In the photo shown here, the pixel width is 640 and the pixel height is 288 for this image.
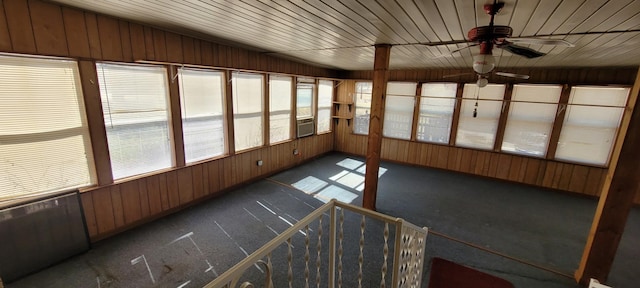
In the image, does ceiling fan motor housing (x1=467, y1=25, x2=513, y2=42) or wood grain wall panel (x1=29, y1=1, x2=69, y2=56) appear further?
wood grain wall panel (x1=29, y1=1, x2=69, y2=56)

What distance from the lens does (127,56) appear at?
289cm

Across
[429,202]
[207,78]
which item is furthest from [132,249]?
[429,202]

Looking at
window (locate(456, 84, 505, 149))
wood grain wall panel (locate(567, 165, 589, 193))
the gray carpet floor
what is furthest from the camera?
window (locate(456, 84, 505, 149))

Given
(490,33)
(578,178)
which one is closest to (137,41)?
(490,33)

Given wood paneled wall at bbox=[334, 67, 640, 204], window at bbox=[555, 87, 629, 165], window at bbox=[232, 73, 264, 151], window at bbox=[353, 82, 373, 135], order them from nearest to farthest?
window at bbox=[232, 73, 264, 151] < window at bbox=[555, 87, 629, 165] < wood paneled wall at bbox=[334, 67, 640, 204] < window at bbox=[353, 82, 373, 135]

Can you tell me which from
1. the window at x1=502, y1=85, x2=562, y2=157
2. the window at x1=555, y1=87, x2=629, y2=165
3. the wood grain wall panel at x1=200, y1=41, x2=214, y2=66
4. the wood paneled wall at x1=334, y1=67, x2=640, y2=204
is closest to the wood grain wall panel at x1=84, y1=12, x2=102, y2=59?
the wood grain wall panel at x1=200, y1=41, x2=214, y2=66

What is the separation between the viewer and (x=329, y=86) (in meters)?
6.98

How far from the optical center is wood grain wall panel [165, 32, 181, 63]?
3245 millimetres

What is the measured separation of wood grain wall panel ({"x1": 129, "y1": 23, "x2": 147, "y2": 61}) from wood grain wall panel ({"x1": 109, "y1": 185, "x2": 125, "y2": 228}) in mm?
1568

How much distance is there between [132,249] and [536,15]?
4.46 meters

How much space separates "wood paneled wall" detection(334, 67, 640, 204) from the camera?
15.4 ft

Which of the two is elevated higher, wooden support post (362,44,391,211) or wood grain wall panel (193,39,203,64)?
wood grain wall panel (193,39,203,64)

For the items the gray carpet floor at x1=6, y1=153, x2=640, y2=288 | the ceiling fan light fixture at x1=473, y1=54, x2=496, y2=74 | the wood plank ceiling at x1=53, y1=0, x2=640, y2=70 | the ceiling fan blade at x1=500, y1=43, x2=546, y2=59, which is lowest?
the gray carpet floor at x1=6, y1=153, x2=640, y2=288

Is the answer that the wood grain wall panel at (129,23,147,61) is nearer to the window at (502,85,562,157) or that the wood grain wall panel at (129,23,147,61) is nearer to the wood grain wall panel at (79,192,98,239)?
the wood grain wall panel at (79,192,98,239)
